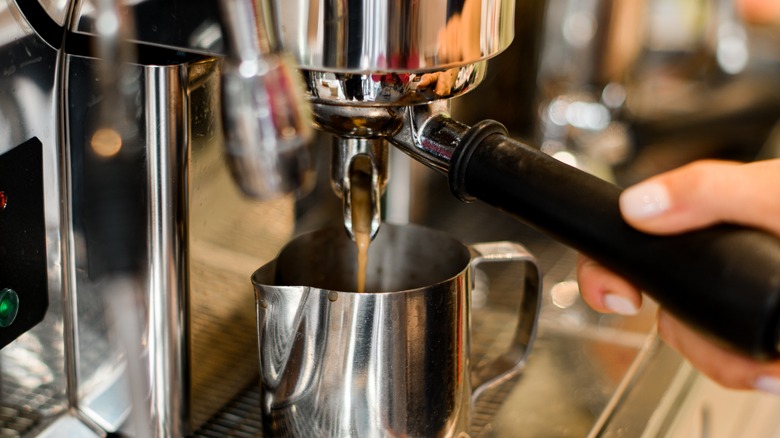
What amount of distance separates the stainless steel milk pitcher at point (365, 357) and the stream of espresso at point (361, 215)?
0.12 feet

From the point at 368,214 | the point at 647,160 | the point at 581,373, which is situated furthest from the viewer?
the point at 647,160

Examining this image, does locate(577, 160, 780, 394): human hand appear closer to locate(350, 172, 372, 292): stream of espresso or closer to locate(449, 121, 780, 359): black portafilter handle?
locate(449, 121, 780, 359): black portafilter handle

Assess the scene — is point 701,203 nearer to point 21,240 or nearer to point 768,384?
point 768,384

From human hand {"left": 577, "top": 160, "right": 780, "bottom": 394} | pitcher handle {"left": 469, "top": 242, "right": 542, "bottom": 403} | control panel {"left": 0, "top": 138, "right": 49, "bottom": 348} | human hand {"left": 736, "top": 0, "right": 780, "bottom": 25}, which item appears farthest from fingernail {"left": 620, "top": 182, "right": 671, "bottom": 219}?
human hand {"left": 736, "top": 0, "right": 780, "bottom": 25}

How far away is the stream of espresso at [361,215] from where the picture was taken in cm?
46

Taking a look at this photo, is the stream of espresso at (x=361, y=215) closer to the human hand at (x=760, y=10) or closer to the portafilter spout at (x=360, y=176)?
the portafilter spout at (x=360, y=176)

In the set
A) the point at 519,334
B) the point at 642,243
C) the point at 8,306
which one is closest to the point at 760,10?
the point at 519,334

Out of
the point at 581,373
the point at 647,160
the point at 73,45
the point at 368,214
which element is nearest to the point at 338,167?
the point at 368,214

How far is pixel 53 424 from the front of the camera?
0.48 meters

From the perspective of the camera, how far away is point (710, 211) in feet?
1.24

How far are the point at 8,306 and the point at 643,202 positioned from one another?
279 mm

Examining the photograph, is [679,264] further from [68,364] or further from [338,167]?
[68,364]

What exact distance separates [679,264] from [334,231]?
0.20 meters

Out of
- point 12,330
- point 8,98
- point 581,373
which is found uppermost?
point 8,98
